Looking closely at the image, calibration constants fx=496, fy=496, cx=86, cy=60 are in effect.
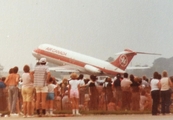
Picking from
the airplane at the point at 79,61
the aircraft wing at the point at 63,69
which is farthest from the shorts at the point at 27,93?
the aircraft wing at the point at 63,69

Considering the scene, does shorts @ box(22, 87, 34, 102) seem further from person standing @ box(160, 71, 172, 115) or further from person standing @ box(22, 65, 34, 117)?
person standing @ box(160, 71, 172, 115)

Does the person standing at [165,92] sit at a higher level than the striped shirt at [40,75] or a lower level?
lower

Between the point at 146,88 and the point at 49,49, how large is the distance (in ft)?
80.0

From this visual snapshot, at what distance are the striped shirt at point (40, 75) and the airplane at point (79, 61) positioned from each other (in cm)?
2391

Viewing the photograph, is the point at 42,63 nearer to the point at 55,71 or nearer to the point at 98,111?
the point at 98,111

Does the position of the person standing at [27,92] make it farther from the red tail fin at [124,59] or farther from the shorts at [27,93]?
the red tail fin at [124,59]

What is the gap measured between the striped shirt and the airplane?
23908 millimetres

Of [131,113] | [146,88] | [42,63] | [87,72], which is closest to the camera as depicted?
[42,63]

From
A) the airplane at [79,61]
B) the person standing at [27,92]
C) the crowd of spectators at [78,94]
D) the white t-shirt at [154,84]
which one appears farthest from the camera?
the airplane at [79,61]

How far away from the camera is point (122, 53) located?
38156mm

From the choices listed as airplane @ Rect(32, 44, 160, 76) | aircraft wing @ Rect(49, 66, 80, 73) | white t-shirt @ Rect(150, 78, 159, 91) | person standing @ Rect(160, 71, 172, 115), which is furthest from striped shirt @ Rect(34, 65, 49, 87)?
aircraft wing @ Rect(49, 66, 80, 73)

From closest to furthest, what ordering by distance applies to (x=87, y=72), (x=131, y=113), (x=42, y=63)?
(x=42, y=63) < (x=131, y=113) < (x=87, y=72)

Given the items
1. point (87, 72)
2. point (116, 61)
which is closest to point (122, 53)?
point (116, 61)

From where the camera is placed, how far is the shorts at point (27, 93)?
13.5 meters
